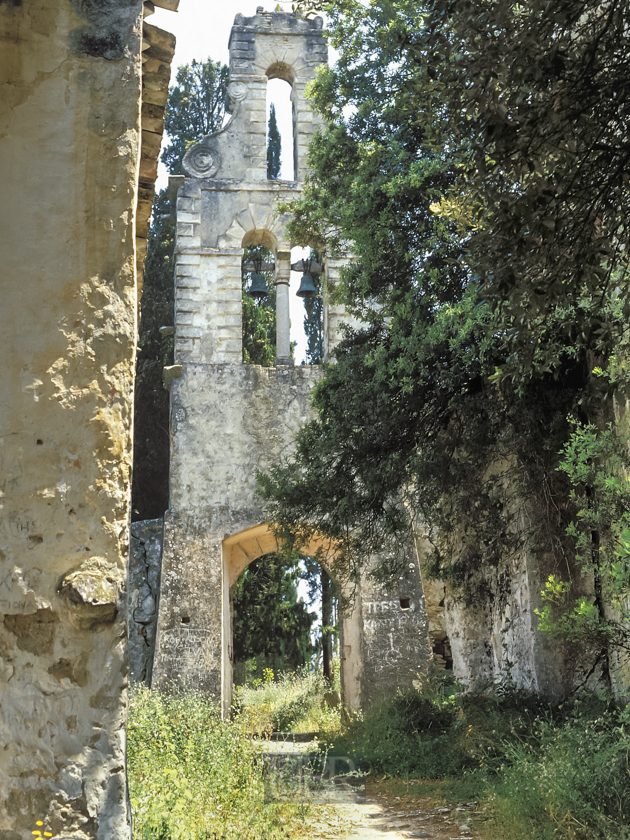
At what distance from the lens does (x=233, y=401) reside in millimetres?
11016

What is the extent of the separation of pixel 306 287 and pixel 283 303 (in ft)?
1.84

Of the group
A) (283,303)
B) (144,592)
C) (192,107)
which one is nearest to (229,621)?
(144,592)

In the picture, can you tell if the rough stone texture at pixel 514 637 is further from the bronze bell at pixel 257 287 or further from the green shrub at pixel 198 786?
the bronze bell at pixel 257 287

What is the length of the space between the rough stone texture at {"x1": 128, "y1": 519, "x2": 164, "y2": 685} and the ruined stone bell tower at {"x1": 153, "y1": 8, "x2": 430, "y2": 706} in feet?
2.52

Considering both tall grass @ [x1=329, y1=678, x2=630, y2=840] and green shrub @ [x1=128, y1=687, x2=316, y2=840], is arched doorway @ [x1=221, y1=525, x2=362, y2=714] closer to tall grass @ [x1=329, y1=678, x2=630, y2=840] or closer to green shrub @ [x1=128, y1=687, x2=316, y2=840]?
tall grass @ [x1=329, y1=678, x2=630, y2=840]

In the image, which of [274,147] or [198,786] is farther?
[274,147]

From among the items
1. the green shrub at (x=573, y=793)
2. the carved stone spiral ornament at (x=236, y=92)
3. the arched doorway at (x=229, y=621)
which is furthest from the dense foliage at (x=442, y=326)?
the carved stone spiral ornament at (x=236, y=92)

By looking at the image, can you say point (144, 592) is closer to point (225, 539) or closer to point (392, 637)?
point (225, 539)

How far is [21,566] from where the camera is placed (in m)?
2.22

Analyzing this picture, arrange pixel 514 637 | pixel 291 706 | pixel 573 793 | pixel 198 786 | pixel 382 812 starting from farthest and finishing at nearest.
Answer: pixel 291 706, pixel 514 637, pixel 382 812, pixel 198 786, pixel 573 793

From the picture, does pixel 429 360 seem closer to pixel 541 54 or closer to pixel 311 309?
pixel 541 54

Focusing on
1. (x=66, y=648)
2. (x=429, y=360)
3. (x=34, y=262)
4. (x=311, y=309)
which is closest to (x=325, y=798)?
(x=429, y=360)

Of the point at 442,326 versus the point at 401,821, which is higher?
the point at 442,326

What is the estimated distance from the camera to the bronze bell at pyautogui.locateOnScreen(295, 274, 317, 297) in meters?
12.3
